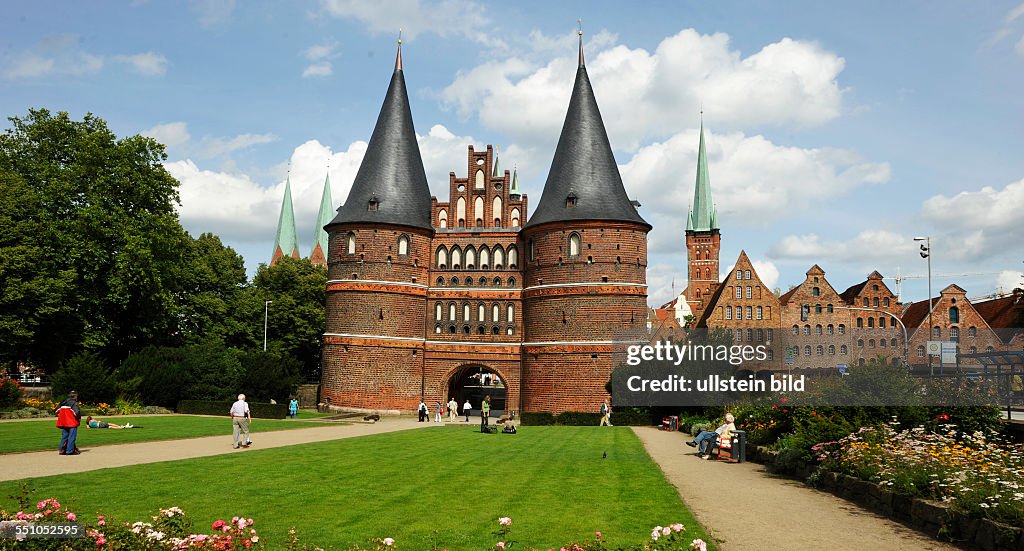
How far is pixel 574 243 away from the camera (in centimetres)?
4538

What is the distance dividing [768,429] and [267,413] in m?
26.8

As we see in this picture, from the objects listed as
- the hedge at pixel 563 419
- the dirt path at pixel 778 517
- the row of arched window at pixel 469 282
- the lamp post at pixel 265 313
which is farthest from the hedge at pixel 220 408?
the dirt path at pixel 778 517

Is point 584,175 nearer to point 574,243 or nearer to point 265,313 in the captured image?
point 574,243

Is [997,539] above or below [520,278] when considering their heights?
Result: below

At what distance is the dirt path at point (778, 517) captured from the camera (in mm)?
9719

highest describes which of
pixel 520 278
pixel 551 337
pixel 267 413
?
pixel 520 278

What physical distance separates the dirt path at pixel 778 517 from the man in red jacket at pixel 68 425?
43.3ft

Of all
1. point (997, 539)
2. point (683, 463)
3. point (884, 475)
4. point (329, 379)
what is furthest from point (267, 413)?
point (997, 539)

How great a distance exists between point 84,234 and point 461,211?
2066 centimetres

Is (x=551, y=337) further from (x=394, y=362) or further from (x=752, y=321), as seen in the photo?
(x=752, y=321)

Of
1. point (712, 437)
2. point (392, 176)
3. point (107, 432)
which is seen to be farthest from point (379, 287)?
point (712, 437)

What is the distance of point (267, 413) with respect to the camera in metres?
39.4

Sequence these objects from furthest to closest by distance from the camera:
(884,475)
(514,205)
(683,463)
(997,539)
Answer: (514,205) → (683,463) → (884,475) → (997,539)

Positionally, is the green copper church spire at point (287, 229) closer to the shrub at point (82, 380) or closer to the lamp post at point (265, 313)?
the lamp post at point (265, 313)
